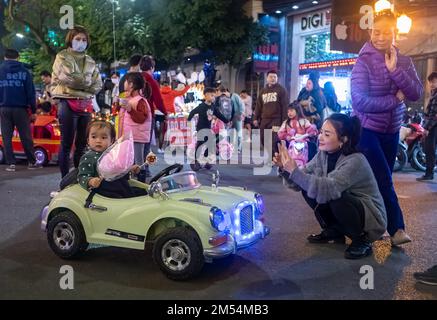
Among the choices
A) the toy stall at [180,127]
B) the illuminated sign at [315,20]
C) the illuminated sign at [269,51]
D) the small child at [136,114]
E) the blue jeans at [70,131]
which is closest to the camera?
the small child at [136,114]

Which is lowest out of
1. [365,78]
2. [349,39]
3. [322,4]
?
[365,78]

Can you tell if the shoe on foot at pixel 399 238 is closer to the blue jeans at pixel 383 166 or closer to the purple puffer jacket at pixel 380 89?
the blue jeans at pixel 383 166

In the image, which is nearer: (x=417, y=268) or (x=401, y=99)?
(x=417, y=268)

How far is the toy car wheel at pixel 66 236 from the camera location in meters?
3.88

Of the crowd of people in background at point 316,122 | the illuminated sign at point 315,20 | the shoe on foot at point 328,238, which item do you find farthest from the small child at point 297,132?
the illuminated sign at point 315,20

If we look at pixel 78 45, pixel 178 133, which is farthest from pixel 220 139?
pixel 78 45

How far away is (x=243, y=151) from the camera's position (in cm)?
1310

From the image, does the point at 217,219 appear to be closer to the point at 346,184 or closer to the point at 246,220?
the point at 246,220

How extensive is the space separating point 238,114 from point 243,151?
1.00m

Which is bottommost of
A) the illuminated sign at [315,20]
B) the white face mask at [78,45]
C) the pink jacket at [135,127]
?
the pink jacket at [135,127]

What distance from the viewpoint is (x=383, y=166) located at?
14.4 feet

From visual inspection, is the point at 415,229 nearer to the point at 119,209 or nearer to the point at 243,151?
the point at 119,209

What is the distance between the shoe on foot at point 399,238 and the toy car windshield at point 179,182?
184cm
